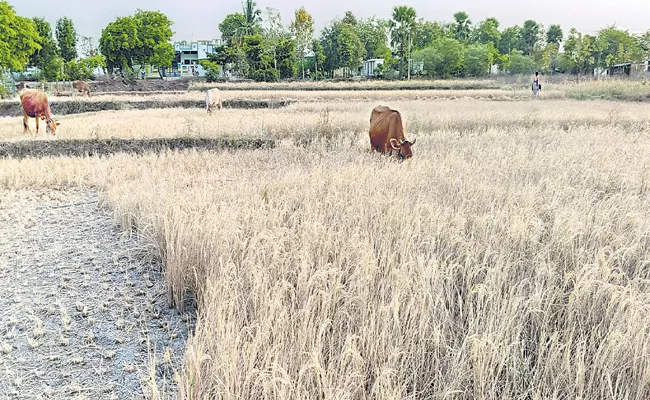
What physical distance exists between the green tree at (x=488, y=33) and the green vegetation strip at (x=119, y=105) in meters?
59.6

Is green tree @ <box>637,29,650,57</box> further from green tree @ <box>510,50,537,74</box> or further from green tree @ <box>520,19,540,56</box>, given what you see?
green tree @ <box>520,19,540,56</box>

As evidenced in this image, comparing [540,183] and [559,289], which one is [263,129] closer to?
[540,183]

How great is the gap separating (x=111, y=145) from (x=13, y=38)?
28.7 meters

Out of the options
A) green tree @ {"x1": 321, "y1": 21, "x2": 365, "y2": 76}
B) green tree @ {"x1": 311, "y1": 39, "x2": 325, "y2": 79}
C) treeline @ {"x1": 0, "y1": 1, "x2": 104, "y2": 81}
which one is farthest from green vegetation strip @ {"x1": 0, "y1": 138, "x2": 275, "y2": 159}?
green tree @ {"x1": 321, "y1": 21, "x2": 365, "y2": 76}

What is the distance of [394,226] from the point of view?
3.40 metres

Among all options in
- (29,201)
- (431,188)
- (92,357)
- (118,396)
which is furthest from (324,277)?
(29,201)

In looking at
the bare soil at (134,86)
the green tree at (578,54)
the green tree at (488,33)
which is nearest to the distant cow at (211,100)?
the bare soil at (134,86)

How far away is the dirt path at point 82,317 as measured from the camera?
2.15 metres

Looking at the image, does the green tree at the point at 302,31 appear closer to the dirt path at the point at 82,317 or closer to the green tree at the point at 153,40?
the green tree at the point at 153,40

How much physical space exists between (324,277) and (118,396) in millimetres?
1069

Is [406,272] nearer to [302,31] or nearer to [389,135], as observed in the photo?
[389,135]

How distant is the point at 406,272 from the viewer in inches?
101

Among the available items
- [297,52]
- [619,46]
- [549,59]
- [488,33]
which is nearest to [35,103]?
[297,52]

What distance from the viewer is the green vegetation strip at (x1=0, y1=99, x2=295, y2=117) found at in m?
17.4
